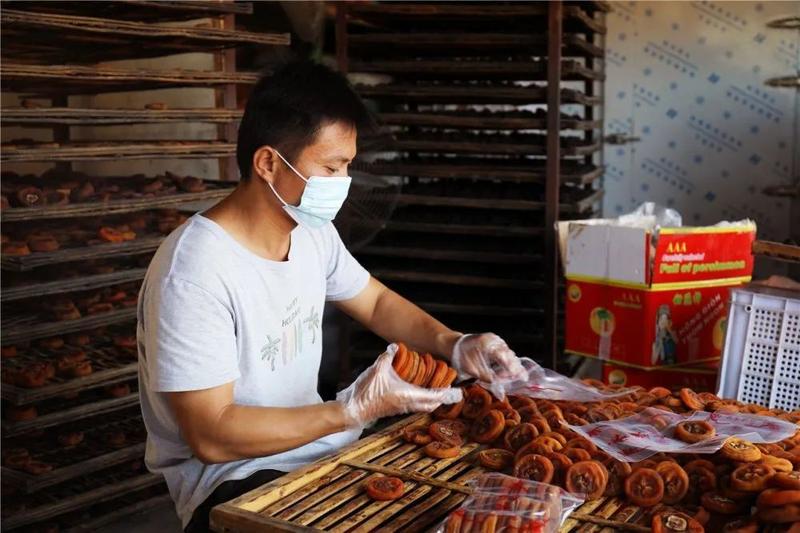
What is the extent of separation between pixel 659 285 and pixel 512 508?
2139mm

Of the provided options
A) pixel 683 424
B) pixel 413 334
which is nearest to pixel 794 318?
pixel 683 424

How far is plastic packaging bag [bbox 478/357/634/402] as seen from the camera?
2627 millimetres

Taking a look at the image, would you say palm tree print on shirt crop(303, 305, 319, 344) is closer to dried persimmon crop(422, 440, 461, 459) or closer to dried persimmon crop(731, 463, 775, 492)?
dried persimmon crop(422, 440, 461, 459)

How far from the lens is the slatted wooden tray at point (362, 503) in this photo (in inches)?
74.1

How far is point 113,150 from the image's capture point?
3.81 meters

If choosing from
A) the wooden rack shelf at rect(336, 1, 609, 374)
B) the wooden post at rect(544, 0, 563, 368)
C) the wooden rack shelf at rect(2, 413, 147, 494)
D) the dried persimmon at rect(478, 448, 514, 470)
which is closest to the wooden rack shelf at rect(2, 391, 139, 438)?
the wooden rack shelf at rect(2, 413, 147, 494)

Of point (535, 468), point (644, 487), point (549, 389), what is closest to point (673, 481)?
point (644, 487)

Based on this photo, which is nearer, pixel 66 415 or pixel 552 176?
pixel 66 415

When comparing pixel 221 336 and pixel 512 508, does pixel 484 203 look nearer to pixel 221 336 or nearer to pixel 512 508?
pixel 221 336

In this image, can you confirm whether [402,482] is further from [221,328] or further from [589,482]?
[221,328]

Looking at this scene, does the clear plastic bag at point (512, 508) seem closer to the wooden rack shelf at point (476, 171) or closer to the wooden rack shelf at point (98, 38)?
the wooden rack shelf at point (98, 38)

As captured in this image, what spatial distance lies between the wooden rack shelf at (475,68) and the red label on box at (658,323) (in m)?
1.69

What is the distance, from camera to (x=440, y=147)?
5.15 meters

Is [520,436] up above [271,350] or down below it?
below
